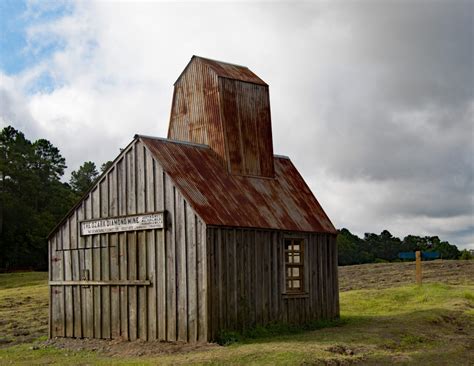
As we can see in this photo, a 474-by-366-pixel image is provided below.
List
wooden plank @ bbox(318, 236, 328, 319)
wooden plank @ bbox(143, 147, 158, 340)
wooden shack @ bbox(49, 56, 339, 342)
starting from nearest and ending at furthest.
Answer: wooden shack @ bbox(49, 56, 339, 342)
wooden plank @ bbox(143, 147, 158, 340)
wooden plank @ bbox(318, 236, 328, 319)

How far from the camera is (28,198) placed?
69688mm

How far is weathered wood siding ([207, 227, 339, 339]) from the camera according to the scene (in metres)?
19.9

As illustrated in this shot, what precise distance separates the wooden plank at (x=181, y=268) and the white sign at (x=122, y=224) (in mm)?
672

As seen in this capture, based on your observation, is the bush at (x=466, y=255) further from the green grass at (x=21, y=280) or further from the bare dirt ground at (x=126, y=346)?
the bare dirt ground at (x=126, y=346)

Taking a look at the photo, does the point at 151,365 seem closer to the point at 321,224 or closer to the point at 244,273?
the point at 244,273

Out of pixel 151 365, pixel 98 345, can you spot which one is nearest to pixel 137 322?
pixel 98 345

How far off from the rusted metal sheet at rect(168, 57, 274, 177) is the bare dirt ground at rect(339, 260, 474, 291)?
676 inches

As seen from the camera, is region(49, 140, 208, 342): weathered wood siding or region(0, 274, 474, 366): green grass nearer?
region(0, 274, 474, 366): green grass

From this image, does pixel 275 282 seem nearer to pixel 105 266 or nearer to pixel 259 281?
pixel 259 281

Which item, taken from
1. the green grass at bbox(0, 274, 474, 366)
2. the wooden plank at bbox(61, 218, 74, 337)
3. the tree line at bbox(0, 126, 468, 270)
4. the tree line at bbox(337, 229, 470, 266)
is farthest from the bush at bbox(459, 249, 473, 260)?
the wooden plank at bbox(61, 218, 74, 337)

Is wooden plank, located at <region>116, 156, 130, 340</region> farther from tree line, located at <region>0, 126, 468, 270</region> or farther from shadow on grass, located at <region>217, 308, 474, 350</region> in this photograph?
tree line, located at <region>0, 126, 468, 270</region>

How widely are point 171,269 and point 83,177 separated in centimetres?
6754

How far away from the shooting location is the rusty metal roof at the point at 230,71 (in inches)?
976

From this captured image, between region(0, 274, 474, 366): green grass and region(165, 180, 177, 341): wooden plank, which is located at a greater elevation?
region(165, 180, 177, 341): wooden plank
